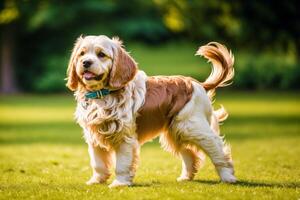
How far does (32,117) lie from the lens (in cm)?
2411

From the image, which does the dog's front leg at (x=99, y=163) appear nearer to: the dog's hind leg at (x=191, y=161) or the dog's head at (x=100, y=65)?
the dog's head at (x=100, y=65)

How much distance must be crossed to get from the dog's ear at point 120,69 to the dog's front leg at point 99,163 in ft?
3.04

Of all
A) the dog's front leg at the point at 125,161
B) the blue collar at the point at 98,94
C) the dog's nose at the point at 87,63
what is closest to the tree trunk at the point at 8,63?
the blue collar at the point at 98,94

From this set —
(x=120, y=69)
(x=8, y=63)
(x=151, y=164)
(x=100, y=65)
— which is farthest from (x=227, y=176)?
(x=8, y=63)

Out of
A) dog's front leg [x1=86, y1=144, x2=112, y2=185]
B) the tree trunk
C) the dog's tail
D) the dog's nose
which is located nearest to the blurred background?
the tree trunk

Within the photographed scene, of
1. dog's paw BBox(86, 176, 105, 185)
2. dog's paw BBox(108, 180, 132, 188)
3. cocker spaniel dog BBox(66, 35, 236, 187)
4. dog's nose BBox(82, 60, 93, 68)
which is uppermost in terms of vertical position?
dog's nose BBox(82, 60, 93, 68)

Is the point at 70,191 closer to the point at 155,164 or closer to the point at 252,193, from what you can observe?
the point at 252,193

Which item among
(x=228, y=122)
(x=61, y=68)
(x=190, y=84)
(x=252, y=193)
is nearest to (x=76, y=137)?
(x=228, y=122)

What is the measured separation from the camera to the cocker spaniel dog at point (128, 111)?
27.3 feet

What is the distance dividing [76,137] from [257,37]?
910cm

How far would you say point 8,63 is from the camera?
40.8 metres

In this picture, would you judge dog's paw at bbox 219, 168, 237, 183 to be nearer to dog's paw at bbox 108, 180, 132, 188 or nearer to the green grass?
the green grass

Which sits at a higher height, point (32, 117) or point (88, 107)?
point (88, 107)

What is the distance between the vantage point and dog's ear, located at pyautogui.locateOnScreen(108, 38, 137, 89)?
8.34 m
